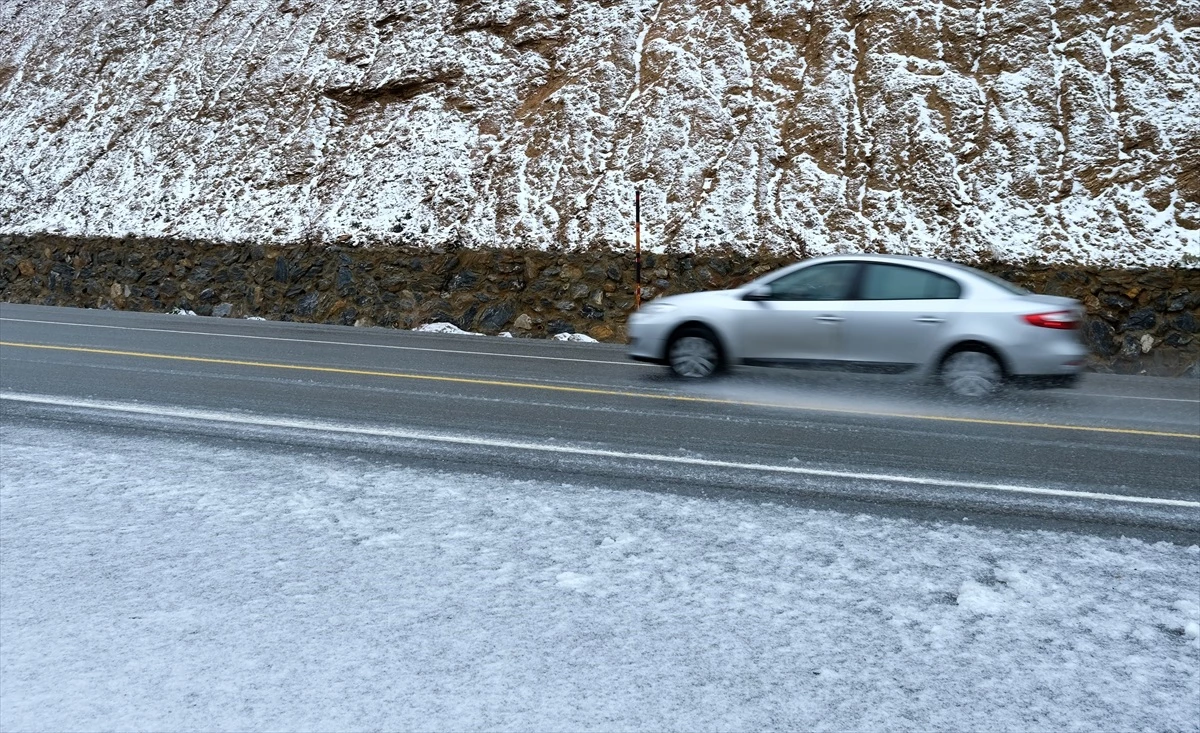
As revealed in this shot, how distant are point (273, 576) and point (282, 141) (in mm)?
20887

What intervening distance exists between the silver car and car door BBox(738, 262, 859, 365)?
0.4 inches

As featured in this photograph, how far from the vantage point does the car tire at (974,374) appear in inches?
393

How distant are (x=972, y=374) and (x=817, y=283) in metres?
1.78

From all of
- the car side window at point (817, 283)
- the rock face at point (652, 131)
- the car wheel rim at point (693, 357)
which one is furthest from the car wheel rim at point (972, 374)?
the rock face at point (652, 131)

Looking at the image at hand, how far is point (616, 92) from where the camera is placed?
69.7ft

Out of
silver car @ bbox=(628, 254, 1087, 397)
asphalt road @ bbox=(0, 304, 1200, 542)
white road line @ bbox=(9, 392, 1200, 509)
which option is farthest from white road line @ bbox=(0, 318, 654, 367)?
white road line @ bbox=(9, 392, 1200, 509)

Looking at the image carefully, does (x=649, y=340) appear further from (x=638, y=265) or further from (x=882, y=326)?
(x=638, y=265)

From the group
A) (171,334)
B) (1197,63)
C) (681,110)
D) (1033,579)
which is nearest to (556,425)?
(1033,579)

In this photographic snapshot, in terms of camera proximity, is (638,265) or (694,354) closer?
(694,354)

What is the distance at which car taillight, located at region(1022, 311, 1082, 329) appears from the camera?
9805mm

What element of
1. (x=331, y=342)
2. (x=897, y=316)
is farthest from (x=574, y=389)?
(x=331, y=342)

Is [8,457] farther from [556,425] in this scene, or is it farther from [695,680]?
[695,680]

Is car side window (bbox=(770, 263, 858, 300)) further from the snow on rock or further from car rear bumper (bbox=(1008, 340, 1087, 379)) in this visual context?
the snow on rock

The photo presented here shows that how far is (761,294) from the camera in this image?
1093cm
